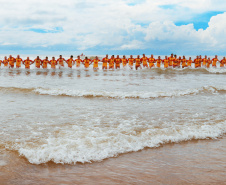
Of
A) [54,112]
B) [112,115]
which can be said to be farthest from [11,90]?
[112,115]

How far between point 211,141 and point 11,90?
931cm

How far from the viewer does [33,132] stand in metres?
5.07

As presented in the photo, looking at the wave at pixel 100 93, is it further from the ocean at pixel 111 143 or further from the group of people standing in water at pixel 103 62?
the group of people standing in water at pixel 103 62

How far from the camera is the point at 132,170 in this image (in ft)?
11.5

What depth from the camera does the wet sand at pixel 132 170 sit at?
320cm

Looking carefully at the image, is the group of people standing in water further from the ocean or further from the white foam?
the ocean

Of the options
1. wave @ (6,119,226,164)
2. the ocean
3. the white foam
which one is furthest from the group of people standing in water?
wave @ (6,119,226,164)

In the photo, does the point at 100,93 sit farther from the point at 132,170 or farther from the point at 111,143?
the point at 132,170

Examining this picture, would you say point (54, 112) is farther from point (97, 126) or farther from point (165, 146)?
point (165, 146)

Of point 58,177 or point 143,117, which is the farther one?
point 143,117

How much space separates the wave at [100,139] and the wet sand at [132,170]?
0.55 feet

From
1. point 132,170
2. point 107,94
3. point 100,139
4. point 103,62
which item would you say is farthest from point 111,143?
point 103,62

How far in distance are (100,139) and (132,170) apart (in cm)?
127

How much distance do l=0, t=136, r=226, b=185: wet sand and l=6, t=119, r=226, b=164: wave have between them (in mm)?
168
